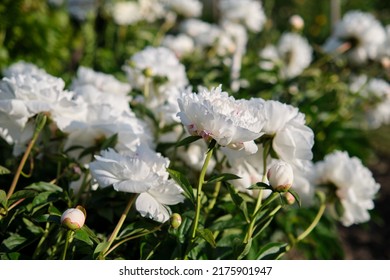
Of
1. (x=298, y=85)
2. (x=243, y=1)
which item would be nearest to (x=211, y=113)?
(x=298, y=85)

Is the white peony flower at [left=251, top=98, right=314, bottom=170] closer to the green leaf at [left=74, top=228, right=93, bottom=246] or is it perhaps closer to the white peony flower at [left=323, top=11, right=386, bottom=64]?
the green leaf at [left=74, top=228, right=93, bottom=246]

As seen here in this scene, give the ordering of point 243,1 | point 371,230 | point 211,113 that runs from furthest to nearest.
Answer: point 371,230 < point 243,1 < point 211,113

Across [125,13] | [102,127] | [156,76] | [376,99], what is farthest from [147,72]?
[125,13]

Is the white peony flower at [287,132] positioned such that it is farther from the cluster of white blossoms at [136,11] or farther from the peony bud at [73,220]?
the cluster of white blossoms at [136,11]

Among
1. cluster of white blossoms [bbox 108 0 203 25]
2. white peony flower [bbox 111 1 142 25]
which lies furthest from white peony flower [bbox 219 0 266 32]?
white peony flower [bbox 111 1 142 25]

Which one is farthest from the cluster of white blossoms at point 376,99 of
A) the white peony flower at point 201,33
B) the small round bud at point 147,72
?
the small round bud at point 147,72

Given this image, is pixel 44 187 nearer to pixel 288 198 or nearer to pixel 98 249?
pixel 98 249

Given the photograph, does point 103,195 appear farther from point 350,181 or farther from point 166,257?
point 350,181

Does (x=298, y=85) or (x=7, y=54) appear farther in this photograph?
(x=7, y=54)
